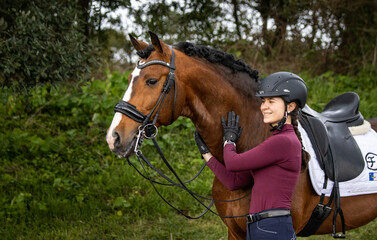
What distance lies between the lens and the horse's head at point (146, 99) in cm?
231

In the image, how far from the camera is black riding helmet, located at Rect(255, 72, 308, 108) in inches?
88.3

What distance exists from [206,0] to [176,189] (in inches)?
159

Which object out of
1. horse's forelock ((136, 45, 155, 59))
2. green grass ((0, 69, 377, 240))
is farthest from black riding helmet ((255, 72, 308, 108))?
green grass ((0, 69, 377, 240))

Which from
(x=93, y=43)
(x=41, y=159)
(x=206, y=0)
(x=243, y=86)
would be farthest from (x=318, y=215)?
(x=206, y=0)

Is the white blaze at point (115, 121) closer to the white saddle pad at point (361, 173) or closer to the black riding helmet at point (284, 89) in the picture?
the black riding helmet at point (284, 89)

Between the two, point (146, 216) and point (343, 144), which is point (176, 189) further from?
point (343, 144)

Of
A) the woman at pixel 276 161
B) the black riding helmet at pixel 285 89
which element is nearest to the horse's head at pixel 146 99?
the woman at pixel 276 161

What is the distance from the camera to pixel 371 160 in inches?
116

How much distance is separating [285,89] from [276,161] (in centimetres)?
Result: 47

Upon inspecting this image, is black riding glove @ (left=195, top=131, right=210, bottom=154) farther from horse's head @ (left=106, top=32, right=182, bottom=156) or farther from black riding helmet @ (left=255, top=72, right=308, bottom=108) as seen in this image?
black riding helmet @ (left=255, top=72, right=308, bottom=108)

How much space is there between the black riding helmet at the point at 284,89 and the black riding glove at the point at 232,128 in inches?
11.5

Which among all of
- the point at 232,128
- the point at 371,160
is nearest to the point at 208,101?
the point at 232,128

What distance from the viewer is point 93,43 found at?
516 cm

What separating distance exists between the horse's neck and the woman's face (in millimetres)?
333
